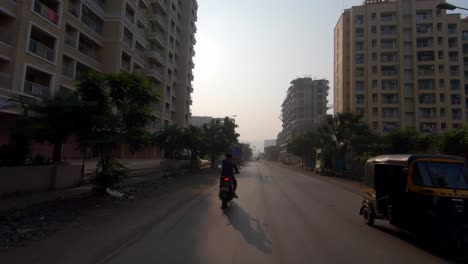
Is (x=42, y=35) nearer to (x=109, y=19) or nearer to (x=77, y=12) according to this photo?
(x=77, y=12)

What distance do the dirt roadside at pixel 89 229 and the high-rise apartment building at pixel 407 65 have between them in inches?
2338

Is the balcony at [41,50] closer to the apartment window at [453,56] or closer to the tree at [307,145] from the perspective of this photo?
the tree at [307,145]

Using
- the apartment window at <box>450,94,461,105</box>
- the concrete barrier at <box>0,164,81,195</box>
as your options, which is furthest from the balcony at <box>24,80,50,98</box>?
the apartment window at <box>450,94,461,105</box>

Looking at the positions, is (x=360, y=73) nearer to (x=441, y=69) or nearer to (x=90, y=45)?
(x=441, y=69)

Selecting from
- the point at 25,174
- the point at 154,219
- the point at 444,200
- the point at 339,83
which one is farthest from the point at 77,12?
the point at 339,83

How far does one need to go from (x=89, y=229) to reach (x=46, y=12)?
24971 mm

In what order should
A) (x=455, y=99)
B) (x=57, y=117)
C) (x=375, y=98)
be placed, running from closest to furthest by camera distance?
(x=57, y=117) → (x=455, y=99) → (x=375, y=98)

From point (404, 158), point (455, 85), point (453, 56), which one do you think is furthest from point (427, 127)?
point (404, 158)

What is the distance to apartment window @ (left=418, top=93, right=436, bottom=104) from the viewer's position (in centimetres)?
6425

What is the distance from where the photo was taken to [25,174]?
12.8 meters

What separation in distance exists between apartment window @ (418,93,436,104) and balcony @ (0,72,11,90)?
67145 mm

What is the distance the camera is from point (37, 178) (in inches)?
525

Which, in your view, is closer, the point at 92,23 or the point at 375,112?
the point at 92,23

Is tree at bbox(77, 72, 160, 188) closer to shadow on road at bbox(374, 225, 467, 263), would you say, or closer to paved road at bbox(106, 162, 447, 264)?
paved road at bbox(106, 162, 447, 264)
